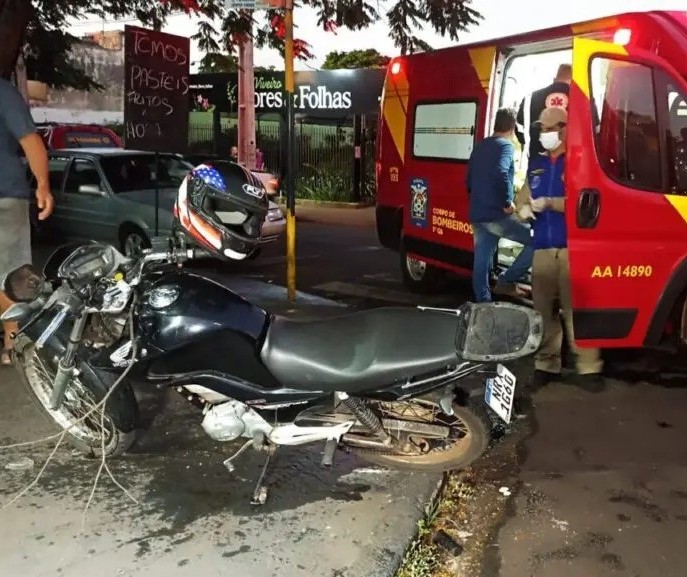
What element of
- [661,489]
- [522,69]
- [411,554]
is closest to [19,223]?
[411,554]

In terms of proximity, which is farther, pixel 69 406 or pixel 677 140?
pixel 677 140

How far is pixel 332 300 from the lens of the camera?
7914mm

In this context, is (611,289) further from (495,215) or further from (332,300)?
(332,300)

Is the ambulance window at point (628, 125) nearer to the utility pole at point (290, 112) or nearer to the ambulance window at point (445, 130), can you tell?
the ambulance window at point (445, 130)

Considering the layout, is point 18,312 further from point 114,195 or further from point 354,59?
point 354,59

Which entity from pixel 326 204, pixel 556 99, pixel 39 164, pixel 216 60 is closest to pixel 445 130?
pixel 556 99

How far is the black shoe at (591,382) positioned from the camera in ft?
17.6

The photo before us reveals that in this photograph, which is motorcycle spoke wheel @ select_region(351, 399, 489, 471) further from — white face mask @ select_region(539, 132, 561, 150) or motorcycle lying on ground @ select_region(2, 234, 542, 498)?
white face mask @ select_region(539, 132, 561, 150)

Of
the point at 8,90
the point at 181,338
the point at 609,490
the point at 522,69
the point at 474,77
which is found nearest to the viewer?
the point at 181,338

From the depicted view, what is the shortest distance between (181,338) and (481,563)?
1.59 meters

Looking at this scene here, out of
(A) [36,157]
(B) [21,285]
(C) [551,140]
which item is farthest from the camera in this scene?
(C) [551,140]

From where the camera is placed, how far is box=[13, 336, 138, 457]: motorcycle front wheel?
377 cm

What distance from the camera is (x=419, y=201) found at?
7840 millimetres

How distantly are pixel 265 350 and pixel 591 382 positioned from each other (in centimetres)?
304
